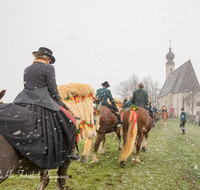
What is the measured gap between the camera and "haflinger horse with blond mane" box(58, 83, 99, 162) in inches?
116

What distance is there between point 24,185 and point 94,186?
5.34 feet

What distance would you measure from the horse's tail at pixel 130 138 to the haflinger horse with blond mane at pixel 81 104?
6.06 ft


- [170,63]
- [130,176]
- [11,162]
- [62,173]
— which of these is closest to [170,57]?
[170,63]

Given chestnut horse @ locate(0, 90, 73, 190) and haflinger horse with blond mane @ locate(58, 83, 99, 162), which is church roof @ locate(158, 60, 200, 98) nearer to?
haflinger horse with blond mane @ locate(58, 83, 99, 162)

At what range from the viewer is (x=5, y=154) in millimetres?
1681

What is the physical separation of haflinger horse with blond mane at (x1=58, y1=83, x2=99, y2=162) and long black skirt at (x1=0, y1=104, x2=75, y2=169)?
0.52 metres

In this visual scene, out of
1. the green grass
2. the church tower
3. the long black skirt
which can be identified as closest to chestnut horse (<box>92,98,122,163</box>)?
the green grass

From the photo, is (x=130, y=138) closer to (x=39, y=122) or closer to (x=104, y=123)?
(x=104, y=123)

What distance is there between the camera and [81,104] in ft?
10.2

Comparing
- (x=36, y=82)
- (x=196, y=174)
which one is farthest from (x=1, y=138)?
(x=196, y=174)

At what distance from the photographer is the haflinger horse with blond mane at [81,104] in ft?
9.63

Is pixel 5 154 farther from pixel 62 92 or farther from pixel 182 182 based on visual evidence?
pixel 182 182

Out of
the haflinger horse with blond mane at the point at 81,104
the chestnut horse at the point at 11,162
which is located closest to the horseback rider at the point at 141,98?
the haflinger horse with blond mane at the point at 81,104

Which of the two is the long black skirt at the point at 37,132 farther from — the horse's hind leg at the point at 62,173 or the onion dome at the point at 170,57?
the onion dome at the point at 170,57
